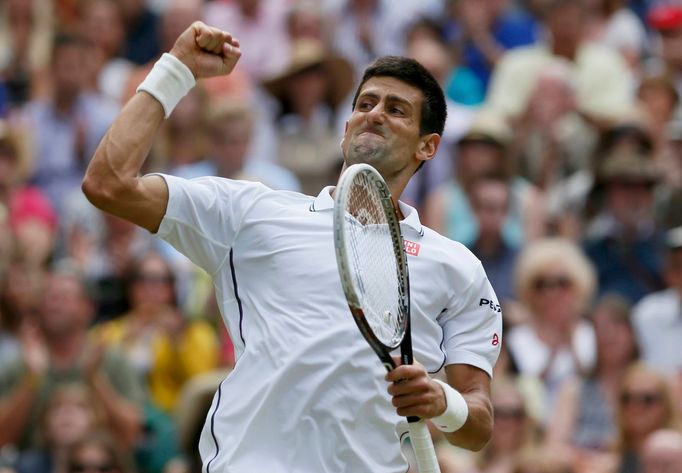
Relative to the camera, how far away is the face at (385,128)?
5.00 metres

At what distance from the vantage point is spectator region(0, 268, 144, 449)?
8.68m

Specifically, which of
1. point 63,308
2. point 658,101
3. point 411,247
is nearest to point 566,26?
point 658,101

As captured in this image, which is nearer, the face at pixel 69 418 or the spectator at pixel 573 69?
the face at pixel 69 418

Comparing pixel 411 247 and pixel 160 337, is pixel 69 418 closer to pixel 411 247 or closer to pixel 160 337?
pixel 160 337

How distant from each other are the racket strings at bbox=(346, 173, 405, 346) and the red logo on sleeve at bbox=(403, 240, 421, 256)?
206 millimetres

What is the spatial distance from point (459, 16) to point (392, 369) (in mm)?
8425

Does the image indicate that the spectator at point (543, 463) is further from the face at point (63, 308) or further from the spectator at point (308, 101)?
the spectator at point (308, 101)

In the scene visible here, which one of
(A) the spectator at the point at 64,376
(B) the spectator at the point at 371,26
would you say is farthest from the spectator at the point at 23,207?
(B) the spectator at the point at 371,26

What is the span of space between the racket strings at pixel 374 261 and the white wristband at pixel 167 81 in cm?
70

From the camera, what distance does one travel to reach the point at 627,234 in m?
10.0

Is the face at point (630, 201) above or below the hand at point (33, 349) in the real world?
above

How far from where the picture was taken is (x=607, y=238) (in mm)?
10031

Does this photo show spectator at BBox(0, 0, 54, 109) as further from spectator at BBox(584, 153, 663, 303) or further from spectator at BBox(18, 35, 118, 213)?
spectator at BBox(584, 153, 663, 303)

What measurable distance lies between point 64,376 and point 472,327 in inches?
169
